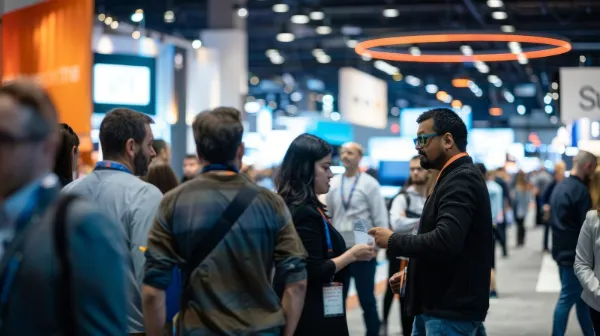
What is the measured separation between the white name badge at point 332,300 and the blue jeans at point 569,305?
12.3ft

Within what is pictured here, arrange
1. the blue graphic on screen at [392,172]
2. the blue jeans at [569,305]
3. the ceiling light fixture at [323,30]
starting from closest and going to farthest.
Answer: the blue jeans at [569,305] < the blue graphic on screen at [392,172] < the ceiling light fixture at [323,30]

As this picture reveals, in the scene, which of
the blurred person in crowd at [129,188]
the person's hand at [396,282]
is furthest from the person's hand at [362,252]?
the blurred person in crowd at [129,188]

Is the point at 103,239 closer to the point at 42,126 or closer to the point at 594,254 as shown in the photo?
the point at 42,126

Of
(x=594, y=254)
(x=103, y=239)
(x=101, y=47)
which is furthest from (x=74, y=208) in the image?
(x=101, y=47)

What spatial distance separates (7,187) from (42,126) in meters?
0.13

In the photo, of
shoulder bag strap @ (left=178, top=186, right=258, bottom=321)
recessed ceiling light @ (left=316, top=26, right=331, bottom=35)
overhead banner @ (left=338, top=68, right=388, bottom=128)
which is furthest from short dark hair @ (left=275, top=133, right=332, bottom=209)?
recessed ceiling light @ (left=316, top=26, right=331, bottom=35)

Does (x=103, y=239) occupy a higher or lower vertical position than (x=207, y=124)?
lower

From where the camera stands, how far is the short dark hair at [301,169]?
443 centimetres

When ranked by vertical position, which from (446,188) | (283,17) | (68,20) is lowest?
(446,188)

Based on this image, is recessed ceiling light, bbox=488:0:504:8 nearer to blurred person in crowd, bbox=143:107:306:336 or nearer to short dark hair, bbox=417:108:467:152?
short dark hair, bbox=417:108:467:152

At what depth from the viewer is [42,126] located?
186 cm

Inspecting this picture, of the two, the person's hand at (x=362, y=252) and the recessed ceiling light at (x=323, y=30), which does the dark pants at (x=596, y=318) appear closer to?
the person's hand at (x=362, y=252)

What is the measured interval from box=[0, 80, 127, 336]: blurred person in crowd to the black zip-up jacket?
7.96 feet

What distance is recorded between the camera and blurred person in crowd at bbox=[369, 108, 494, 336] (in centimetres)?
419
